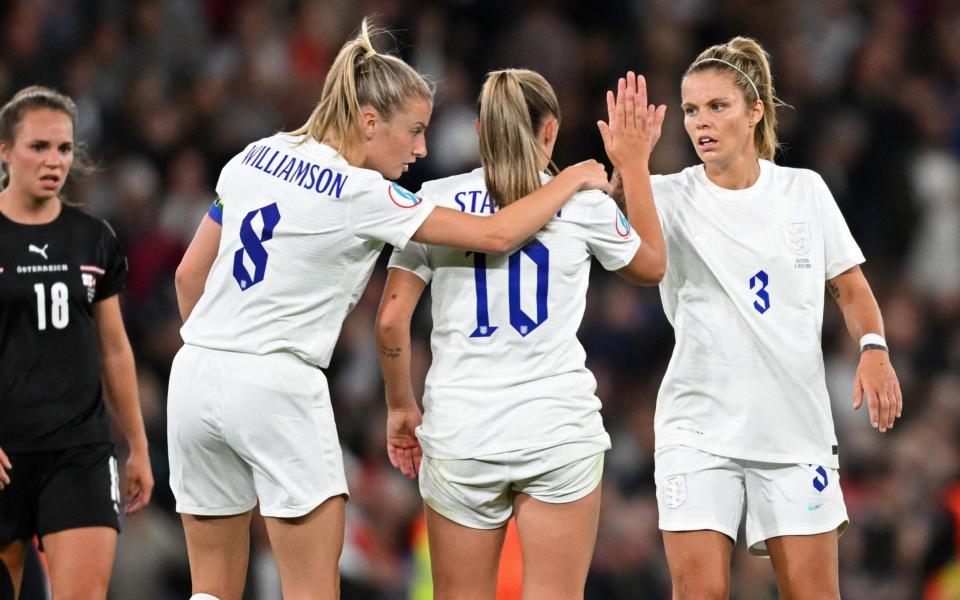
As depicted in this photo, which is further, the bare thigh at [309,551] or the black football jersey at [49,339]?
the black football jersey at [49,339]

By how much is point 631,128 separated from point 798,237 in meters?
0.73

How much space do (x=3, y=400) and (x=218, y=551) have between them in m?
1.09

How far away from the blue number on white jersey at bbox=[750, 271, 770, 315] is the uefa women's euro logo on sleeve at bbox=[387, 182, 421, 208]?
4.20 feet

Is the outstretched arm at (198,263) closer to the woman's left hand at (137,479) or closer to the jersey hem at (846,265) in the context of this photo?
the woman's left hand at (137,479)

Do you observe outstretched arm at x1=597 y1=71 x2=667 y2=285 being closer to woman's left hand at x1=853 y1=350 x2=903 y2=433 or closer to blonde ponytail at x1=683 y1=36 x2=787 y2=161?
blonde ponytail at x1=683 y1=36 x2=787 y2=161

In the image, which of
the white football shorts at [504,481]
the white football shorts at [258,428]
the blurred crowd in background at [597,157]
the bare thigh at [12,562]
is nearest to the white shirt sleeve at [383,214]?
the white football shorts at [258,428]

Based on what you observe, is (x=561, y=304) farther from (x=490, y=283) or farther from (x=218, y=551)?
(x=218, y=551)

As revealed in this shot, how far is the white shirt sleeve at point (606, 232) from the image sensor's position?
4551 mm

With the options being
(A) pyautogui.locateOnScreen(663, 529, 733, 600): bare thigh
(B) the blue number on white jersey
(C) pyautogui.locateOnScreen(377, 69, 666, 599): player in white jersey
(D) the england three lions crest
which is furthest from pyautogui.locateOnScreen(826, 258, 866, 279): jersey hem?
(A) pyautogui.locateOnScreen(663, 529, 733, 600): bare thigh

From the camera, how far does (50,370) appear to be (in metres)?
5.11

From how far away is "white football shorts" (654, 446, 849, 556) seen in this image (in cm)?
479

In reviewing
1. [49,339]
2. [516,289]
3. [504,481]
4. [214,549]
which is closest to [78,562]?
[214,549]

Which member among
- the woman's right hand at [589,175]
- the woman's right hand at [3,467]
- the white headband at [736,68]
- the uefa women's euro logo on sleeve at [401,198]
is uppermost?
the white headband at [736,68]

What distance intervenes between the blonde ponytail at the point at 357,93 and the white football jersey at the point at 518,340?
40cm
